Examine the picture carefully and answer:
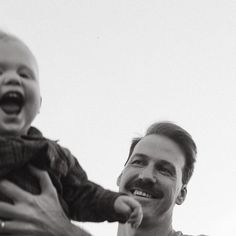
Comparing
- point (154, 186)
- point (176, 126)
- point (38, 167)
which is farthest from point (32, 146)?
point (176, 126)

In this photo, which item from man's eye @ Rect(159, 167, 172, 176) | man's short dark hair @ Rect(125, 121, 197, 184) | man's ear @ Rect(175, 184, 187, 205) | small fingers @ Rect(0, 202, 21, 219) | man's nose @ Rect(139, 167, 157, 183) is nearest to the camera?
small fingers @ Rect(0, 202, 21, 219)

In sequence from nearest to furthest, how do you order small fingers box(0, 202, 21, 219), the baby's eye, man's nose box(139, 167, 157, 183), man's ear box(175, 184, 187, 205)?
1. small fingers box(0, 202, 21, 219)
2. the baby's eye
3. man's nose box(139, 167, 157, 183)
4. man's ear box(175, 184, 187, 205)

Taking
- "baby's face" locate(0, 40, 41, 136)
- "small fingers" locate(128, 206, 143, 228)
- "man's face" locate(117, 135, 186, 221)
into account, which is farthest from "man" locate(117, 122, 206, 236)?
"baby's face" locate(0, 40, 41, 136)

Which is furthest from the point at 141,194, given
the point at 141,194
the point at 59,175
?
the point at 59,175

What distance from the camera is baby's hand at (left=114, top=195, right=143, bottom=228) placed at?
3068 mm

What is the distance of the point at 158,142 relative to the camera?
5219 mm

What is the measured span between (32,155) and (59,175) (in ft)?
0.83

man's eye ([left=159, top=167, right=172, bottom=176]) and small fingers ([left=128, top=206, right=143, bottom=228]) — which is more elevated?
man's eye ([left=159, top=167, right=172, bottom=176])

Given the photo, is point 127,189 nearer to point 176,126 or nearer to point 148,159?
point 148,159

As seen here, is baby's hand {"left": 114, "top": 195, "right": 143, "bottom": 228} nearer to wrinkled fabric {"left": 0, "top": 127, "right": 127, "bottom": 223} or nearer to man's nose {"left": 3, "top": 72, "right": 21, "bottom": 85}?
wrinkled fabric {"left": 0, "top": 127, "right": 127, "bottom": 223}

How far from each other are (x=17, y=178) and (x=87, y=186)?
18.0 inches

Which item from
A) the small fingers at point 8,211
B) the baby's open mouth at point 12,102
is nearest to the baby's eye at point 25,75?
the baby's open mouth at point 12,102

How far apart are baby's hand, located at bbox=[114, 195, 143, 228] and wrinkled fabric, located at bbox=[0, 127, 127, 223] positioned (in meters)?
0.03

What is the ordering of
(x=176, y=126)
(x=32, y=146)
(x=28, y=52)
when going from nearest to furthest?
1. (x=32, y=146)
2. (x=28, y=52)
3. (x=176, y=126)
